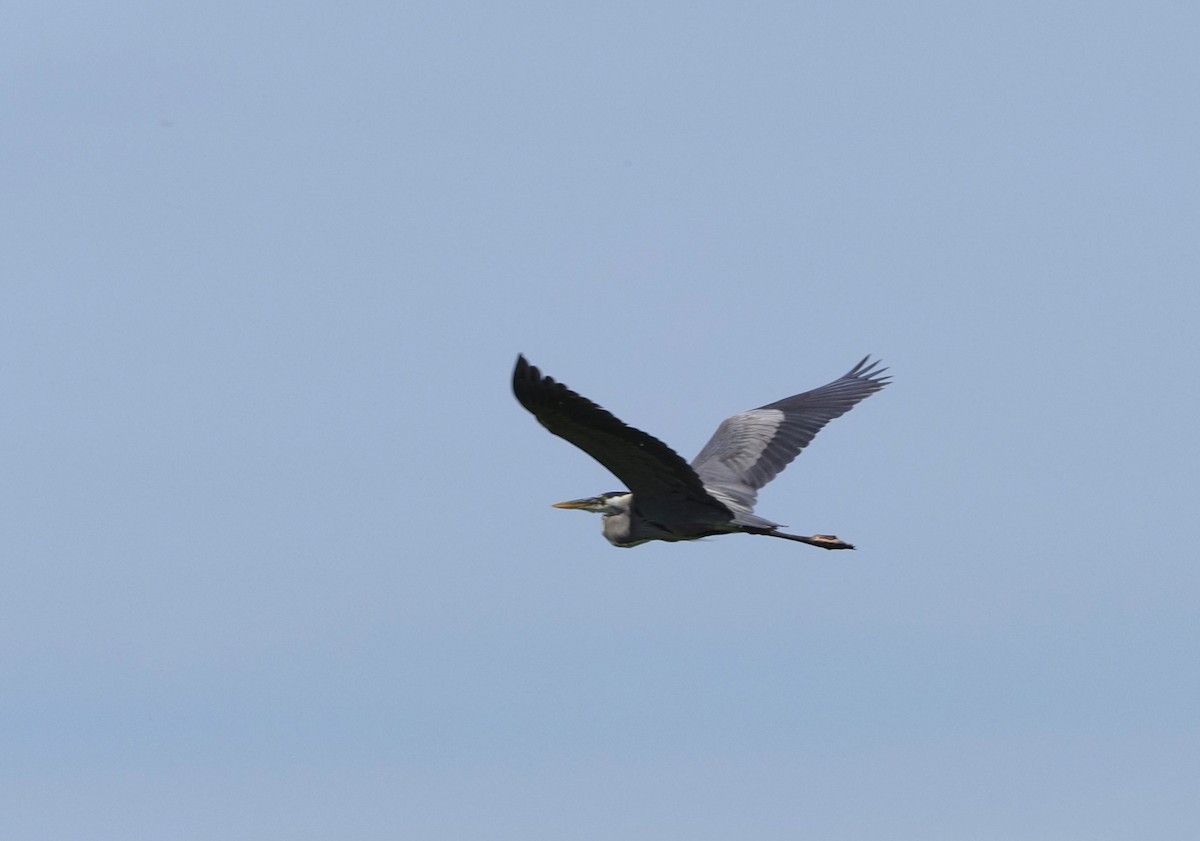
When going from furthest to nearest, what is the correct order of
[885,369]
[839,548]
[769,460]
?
[885,369] → [769,460] → [839,548]

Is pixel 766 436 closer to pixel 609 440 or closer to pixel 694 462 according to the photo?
pixel 694 462

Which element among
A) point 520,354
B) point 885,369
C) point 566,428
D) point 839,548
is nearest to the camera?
point 520,354

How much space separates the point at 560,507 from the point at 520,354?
5.16 m

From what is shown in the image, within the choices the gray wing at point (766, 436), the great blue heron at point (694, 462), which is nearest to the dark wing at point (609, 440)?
the great blue heron at point (694, 462)

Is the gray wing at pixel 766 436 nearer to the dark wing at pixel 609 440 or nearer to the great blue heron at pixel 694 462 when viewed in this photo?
the great blue heron at pixel 694 462

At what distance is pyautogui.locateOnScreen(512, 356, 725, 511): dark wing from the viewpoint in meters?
11.9

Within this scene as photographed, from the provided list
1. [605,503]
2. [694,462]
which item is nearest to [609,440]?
[605,503]

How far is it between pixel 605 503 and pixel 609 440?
297 centimetres

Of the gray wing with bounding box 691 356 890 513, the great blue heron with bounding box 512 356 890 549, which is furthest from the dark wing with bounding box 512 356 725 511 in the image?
the gray wing with bounding box 691 356 890 513

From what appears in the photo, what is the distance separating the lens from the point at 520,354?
11594 mm

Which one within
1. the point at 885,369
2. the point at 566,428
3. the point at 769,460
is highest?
the point at 885,369

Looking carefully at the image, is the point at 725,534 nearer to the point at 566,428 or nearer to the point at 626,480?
the point at 626,480

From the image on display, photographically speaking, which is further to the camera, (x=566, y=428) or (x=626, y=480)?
(x=626, y=480)

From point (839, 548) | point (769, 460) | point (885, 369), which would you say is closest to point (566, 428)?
point (839, 548)
